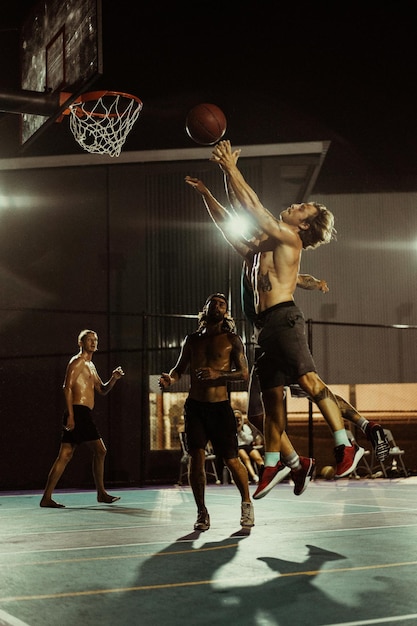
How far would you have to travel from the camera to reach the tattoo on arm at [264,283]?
20.8ft

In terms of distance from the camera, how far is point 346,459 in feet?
19.9

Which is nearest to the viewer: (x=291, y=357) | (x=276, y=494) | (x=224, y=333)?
(x=291, y=357)

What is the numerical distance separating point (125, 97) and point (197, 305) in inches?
300

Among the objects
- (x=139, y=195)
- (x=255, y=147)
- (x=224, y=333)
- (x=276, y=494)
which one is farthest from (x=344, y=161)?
(x=224, y=333)

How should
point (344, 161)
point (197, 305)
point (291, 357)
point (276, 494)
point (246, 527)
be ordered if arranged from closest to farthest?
1. point (291, 357)
2. point (246, 527)
3. point (276, 494)
4. point (197, 305)
5. point (344, 161)

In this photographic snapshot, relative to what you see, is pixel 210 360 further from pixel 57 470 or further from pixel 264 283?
pixel 57 470

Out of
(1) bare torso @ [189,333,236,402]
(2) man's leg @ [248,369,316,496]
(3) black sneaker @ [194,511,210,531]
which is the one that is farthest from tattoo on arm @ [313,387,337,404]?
(3) black sneaker @ [194,511,210,531]

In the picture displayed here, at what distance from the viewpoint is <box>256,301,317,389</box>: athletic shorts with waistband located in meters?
6.23

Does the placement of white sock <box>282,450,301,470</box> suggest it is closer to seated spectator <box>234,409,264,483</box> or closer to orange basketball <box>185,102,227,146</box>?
orange basketball <box>185,102,227,146</box>

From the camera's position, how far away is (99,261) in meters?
18.0

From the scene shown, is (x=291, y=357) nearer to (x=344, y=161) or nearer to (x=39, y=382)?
(x=39, y=382)

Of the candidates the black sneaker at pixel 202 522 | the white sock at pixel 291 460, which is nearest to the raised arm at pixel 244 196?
the white sock at pixel 291 460

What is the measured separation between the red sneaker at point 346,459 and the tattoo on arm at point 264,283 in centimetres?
139

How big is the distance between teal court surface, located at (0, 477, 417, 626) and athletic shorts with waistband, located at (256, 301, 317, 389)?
53.7 inches
